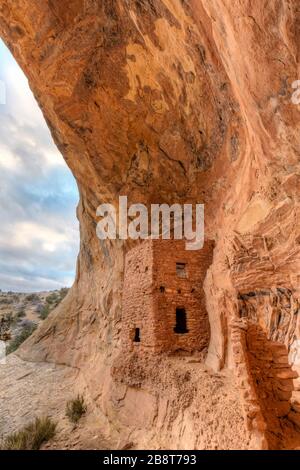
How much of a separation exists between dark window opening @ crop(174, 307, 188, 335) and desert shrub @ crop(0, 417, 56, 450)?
12.6 ft

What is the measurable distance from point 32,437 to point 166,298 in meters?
4.24

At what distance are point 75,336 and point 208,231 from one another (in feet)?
24.9

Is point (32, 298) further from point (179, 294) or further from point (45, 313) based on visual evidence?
point (179, 294)

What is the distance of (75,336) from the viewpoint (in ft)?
38.8

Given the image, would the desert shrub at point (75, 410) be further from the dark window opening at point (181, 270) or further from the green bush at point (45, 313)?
the green bush at point (45, 313)

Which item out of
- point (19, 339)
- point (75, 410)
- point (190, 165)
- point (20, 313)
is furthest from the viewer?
point (20, 313)

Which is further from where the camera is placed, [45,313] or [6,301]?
[6,301]

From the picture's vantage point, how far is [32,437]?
20.4ft

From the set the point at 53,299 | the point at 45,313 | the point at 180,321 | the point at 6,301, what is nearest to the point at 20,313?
the point at 45,313

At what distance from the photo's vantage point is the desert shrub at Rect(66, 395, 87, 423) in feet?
23.6

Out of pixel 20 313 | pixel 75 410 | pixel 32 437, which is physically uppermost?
pixel 20 313

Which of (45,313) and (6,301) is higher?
(6,301)

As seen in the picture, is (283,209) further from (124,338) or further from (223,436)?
(124,338)
